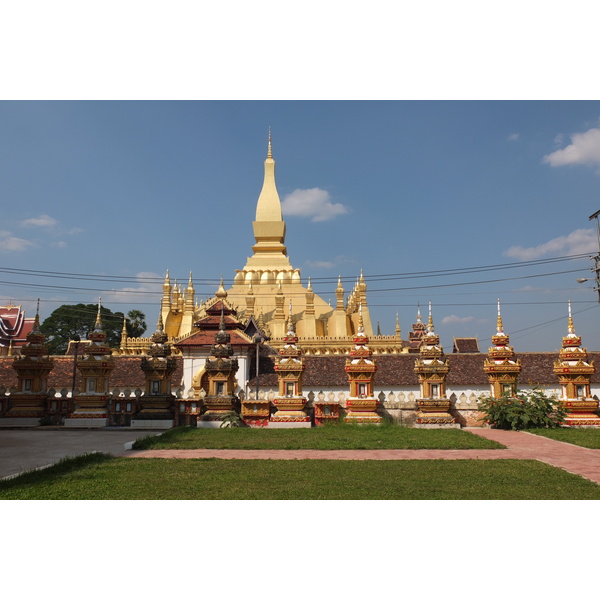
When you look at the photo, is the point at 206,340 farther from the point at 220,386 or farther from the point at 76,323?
the point at 76,323

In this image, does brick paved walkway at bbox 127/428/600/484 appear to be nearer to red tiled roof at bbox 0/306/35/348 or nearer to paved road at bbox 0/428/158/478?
paved road at bbox 0/428/158/478

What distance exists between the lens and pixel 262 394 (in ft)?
75.3

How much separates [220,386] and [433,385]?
27.5 ft

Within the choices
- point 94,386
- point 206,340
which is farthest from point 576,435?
point 94,386

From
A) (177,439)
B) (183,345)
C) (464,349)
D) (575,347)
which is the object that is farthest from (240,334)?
(464,349)

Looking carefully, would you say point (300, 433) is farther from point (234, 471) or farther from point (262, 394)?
point (234, 471)

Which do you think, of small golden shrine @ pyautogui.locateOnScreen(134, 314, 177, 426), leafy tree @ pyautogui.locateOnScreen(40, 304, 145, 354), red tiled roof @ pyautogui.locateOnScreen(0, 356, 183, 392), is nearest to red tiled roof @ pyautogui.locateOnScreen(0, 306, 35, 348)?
leafy tree @ pyautogui.locateOnScreen(40, 304, 145, 354)

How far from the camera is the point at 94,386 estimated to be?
892 inches

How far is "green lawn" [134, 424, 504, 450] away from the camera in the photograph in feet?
48.9

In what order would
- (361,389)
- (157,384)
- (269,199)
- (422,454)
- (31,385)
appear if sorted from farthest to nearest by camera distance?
(269,199), (31,385), (157,384), (361,389), (422,454)

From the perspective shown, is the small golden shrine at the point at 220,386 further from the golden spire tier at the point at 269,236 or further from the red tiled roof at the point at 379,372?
the golden spire tier at the point at 269,236

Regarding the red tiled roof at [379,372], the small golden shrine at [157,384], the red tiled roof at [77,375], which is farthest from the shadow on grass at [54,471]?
the red tiled roof at [77,375]

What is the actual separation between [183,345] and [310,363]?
640 centimetres

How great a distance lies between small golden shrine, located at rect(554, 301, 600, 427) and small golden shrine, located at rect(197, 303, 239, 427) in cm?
1287
